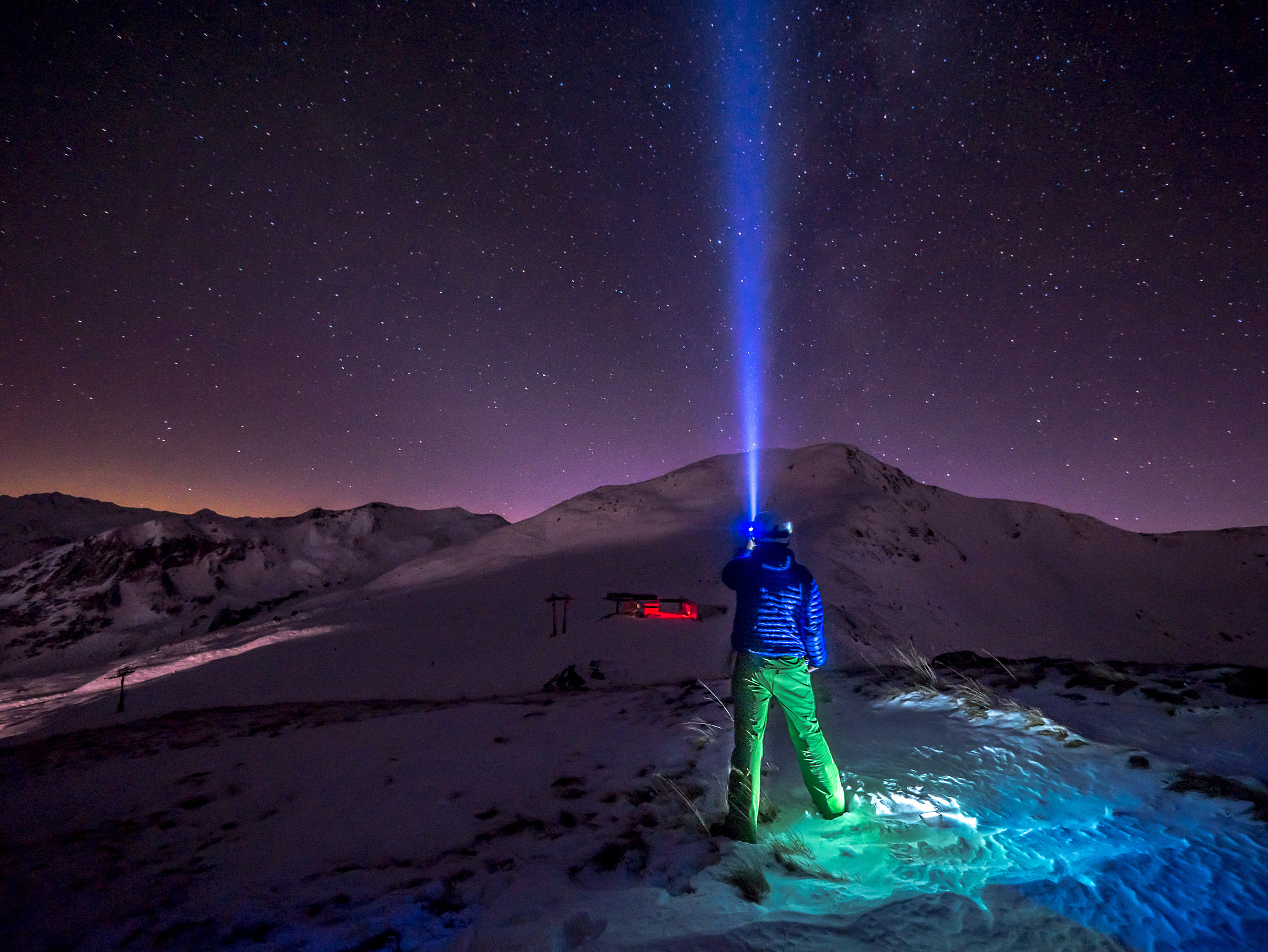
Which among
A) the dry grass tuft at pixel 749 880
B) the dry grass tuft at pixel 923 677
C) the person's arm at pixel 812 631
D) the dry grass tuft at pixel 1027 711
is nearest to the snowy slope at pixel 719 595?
the dry grass tuft at pixel 923 677

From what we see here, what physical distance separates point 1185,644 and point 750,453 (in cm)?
3935

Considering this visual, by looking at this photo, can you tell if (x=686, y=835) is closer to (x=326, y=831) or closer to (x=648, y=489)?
(x=326, y=831)

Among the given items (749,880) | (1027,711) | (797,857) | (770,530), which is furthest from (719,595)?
(749,880)

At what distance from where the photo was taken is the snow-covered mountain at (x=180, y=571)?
113 meters

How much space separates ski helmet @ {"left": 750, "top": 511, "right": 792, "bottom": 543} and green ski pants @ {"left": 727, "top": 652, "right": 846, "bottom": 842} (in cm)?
93

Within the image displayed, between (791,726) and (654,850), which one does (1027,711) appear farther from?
(654,850)

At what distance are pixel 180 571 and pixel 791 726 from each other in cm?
17453

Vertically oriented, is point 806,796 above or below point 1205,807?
below

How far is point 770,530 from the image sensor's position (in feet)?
14.3

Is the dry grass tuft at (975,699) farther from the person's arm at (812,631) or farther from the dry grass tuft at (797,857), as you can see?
the dry grass tuft at (797,857)

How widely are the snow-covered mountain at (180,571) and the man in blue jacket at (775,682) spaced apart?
124 m

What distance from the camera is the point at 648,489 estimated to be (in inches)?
2299

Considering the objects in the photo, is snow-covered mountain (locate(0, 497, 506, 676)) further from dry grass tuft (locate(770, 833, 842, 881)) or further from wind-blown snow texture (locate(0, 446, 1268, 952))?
dry grass tuft (locate(770, 833, 842, 881))

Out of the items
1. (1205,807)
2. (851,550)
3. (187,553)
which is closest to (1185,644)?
(851,550)
